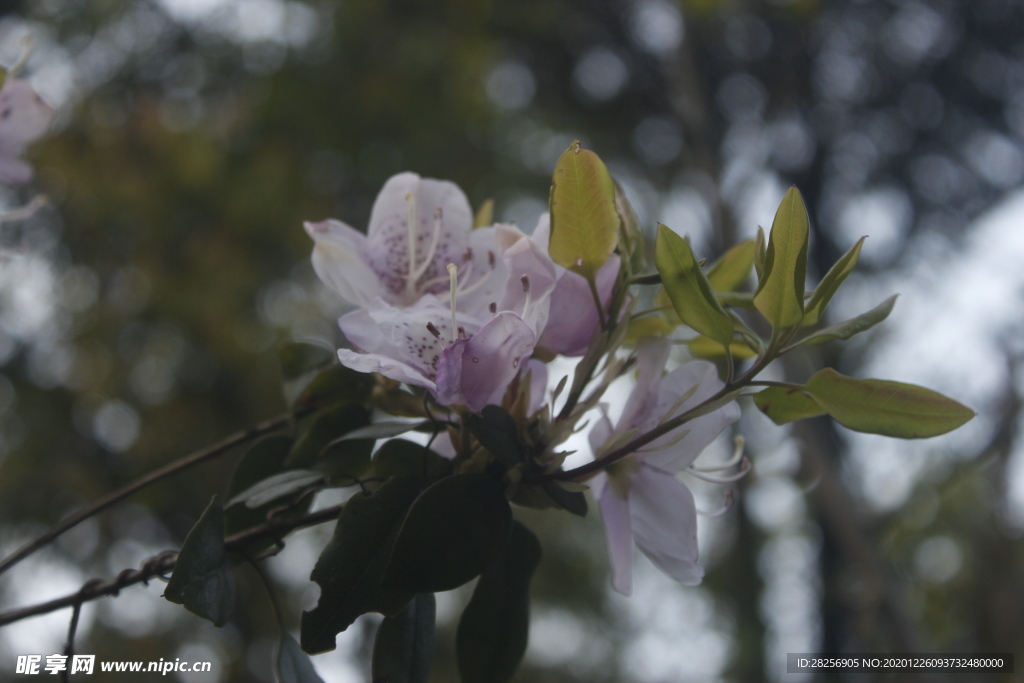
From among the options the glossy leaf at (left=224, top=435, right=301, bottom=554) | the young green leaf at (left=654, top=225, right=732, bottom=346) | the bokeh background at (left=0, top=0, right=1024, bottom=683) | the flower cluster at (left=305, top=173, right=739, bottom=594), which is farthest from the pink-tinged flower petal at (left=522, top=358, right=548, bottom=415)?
the bokeh background at (left=0, top=0, right=1024, bottom=683)

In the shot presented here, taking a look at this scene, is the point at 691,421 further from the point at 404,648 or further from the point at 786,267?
the point at 404,648

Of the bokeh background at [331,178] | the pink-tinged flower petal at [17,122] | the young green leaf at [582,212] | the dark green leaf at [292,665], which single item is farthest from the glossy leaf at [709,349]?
the bokeh background at [331,178]

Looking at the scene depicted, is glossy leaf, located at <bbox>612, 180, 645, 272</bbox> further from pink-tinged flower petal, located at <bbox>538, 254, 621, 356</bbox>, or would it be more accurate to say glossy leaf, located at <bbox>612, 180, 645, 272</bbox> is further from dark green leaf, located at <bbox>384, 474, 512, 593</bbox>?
dark green leaf, located at <bbox>384, 474, 512, 593</bbox>

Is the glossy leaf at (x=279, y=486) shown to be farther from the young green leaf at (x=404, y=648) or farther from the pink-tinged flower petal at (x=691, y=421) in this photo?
the pink-tinged flower petal at (x=691, y=421)

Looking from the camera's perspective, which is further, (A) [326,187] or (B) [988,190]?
(A) [326,187]

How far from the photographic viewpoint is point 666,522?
1.81 feet

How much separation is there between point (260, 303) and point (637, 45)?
224 cm

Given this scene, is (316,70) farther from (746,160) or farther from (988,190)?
(988,190)

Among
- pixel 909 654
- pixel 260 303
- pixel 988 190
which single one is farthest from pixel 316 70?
pixel 909 654

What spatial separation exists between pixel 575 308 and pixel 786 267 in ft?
0.45

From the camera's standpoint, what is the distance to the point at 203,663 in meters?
0.74

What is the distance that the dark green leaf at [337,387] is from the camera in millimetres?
584

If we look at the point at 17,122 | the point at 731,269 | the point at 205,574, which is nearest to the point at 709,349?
the point at 731,269

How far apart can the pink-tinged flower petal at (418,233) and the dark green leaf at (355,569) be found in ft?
0.67
